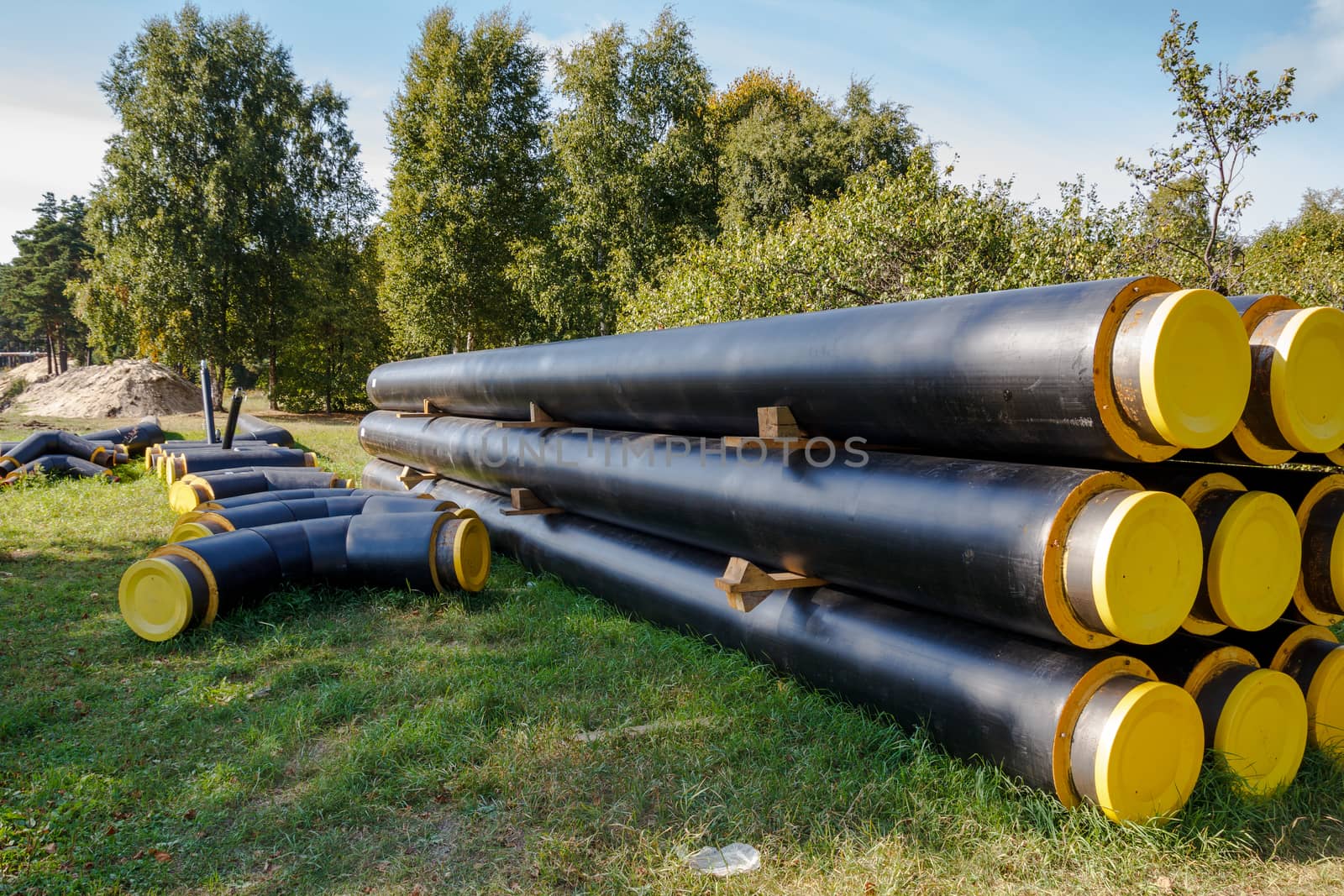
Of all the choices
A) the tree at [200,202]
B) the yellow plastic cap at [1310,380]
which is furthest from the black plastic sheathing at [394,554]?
the tree at [200,202]

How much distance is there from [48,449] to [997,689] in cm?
1313

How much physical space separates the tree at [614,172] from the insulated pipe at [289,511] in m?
17.4

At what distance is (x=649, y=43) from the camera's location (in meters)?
23.3

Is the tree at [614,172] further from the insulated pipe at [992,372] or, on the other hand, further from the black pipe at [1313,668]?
the black pipe at [1313,668]

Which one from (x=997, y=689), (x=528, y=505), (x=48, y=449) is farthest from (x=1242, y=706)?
(x=48, y=449)

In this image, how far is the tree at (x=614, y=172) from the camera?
22.8 m

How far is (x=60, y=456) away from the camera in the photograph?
1058 centimetres

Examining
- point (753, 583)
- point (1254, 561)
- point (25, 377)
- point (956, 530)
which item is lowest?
point (753, 583)

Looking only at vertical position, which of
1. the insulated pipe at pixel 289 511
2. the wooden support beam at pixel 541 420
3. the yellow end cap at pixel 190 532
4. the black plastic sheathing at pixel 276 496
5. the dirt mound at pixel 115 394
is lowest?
the yellow end cap at pixel 190 532

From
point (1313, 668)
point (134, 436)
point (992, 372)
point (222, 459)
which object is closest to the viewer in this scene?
point (992, 372)

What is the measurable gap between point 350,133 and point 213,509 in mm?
27819

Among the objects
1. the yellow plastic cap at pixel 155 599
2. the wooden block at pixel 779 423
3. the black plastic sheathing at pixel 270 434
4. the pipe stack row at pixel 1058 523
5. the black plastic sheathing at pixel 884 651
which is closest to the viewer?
the pipe stack row at pixel 1058 523

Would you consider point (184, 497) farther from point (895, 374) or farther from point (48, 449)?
point (895, 374)

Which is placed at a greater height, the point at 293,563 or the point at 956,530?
the point at 956,530
